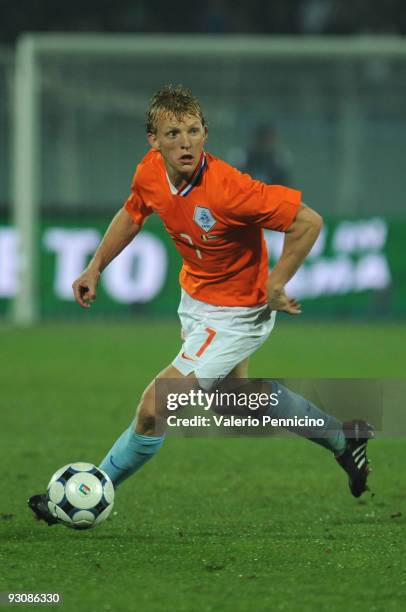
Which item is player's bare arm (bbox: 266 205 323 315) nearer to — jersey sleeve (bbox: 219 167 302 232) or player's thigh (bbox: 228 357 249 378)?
jersey sleeve (bbox: 219 167 302 232)

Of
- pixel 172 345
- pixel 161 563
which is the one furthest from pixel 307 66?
pixel 161 563

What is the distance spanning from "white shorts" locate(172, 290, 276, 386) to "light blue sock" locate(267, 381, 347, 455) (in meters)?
0.26

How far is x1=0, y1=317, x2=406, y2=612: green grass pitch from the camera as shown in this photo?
415 centimetres

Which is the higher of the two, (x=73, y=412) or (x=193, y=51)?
(x=193, y=51)

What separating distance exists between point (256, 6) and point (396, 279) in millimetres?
8798

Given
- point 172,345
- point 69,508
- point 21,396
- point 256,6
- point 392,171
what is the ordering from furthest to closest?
1. point 256,6
2. point 392,171
3. point 172,345
4. point 21,396
5. point 69,508

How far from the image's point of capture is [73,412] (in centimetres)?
884

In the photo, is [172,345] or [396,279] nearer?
[172,345]

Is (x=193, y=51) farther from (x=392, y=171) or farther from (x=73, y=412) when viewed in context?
(x=73, y=412)

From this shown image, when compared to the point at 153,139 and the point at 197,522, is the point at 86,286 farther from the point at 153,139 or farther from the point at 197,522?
the point at 197,522

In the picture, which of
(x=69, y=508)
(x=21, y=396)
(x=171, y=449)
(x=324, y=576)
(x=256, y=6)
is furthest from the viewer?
(x=256, y=6)

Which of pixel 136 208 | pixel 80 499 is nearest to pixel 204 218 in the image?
pixel 136 208

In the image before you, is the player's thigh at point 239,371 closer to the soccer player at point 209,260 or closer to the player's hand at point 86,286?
the soccer player at point 209,260

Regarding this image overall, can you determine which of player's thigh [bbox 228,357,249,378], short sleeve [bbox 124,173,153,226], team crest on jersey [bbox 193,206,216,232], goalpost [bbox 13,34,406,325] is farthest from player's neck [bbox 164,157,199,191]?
goalpost [bbox 13,34,406,325]
